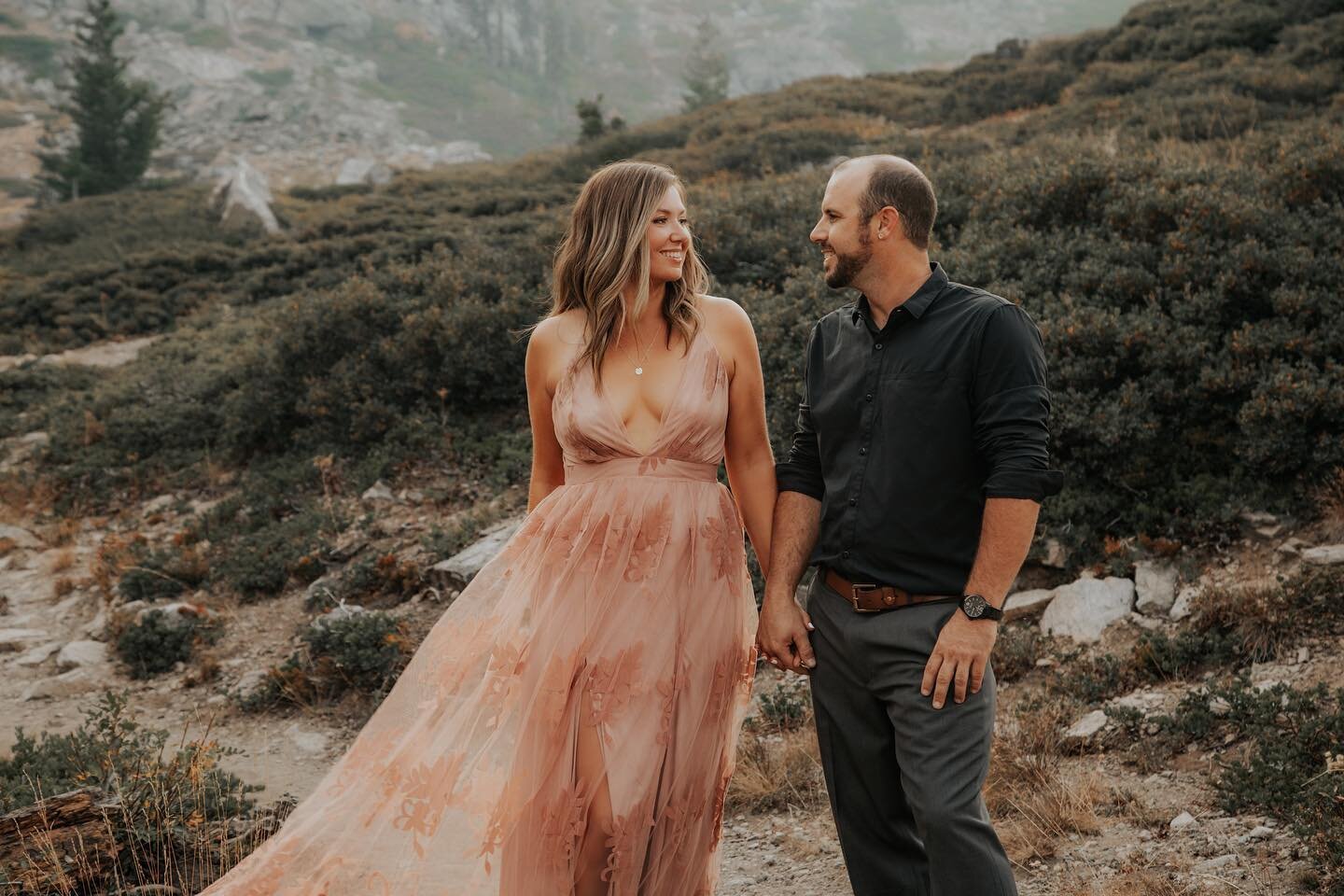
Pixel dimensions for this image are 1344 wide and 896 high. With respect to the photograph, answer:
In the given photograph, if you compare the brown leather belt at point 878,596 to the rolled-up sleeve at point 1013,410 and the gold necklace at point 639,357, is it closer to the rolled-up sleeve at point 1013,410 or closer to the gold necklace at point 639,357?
the rolled-up sleeve at point 1013,410

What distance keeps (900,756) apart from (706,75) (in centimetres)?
5794

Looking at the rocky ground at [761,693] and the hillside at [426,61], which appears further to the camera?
the hillside at [426,61]

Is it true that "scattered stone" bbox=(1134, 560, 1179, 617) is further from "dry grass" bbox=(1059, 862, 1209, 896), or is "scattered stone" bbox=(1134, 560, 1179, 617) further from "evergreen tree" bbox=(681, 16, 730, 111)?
"evergreen tree" bbox=(681, 16, 730, 111)

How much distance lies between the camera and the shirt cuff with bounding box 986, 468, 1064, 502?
2521mm

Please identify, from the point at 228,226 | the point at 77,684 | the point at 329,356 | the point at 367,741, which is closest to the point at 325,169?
the point at 228,226

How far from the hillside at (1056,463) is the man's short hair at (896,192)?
2.43m

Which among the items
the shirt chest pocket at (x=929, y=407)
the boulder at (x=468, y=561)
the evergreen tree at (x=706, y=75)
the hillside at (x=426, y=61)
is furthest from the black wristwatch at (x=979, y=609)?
the hillside at (x=426, y=61)

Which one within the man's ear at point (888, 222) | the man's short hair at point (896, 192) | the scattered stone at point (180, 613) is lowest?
the scattered stone at point (180, 613)

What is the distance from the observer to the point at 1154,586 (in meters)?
5.62

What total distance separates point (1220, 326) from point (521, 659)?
5857 mm

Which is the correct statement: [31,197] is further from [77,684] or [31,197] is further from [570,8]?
[570,8]

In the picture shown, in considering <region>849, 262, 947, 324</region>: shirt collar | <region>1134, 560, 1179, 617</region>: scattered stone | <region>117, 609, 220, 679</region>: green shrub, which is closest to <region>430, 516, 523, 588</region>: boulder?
<region>117, 609, 220, 679</region>: green shrub

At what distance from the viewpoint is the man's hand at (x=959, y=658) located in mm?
2559

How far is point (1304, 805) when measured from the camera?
356cm
